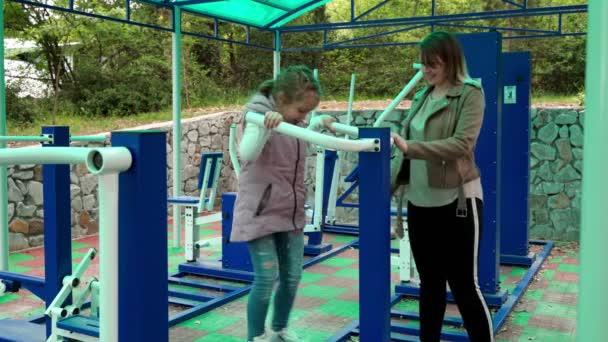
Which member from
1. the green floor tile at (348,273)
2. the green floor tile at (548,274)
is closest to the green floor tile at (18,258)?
the green floor tile at (348,273)

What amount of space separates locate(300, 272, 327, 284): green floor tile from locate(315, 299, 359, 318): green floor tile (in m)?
0.54

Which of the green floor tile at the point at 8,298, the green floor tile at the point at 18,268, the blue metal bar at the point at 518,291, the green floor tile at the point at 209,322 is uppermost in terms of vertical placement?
the blue metal bar at the point at 518,291

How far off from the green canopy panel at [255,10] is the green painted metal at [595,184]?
511 centimetres

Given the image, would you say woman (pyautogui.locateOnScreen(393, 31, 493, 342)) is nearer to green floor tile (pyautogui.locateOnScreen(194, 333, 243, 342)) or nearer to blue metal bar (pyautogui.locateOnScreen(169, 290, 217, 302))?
green floor tile (pyautogui.locateOnScreen(194, 333, 243, 342))

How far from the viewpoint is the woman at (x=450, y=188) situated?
231cm

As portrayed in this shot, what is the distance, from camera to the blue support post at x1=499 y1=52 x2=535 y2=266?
16.3 feet

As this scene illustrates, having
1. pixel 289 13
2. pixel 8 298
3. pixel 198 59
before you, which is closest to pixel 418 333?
pixel 8 298

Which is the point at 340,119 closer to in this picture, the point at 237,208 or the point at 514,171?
the point at 514,171

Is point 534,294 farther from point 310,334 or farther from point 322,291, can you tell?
point 310,334

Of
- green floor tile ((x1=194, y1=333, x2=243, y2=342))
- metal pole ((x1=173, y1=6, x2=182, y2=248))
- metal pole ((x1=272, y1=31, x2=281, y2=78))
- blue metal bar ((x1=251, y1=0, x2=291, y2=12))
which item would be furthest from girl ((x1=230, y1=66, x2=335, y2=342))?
metal pole ((x1=272, y1=31, x2=281, y2=78))

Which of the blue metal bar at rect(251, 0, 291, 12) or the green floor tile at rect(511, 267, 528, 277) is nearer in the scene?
the green floor tile at rect(511, 267, 528, 277)

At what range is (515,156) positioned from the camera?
5074 millimetres

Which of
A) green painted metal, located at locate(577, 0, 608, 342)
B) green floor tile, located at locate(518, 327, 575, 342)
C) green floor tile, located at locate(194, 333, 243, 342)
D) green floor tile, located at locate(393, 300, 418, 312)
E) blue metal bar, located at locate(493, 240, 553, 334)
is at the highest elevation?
green painted metal, located at locate(577, 0, 608, 342)

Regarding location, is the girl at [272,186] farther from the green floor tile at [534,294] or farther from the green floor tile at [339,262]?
the green floor tile at [339,262]
